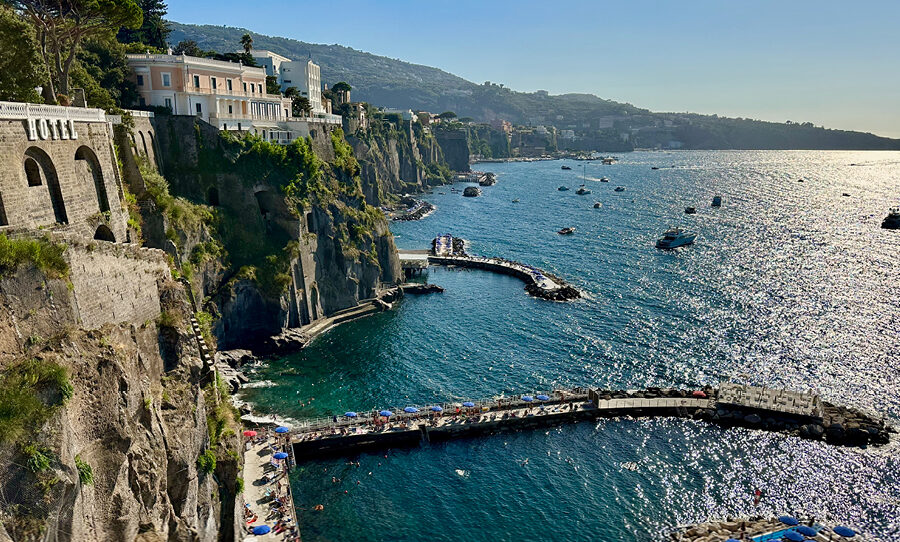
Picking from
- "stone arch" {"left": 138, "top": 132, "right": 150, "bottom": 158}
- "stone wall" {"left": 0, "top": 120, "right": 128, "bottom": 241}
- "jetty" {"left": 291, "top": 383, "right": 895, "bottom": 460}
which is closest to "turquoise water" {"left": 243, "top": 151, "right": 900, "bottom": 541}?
"jetty" {"left": 291, "top": 383, "right": 895, "bottom": 460}

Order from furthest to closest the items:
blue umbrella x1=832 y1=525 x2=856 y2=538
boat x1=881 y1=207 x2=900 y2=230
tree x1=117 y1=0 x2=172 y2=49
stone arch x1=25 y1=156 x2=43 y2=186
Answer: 1. boat x1=881 y1=207 x2=900 y2=230
2. tree x1=117 y1=0 x2=172 y2=49
3. blue umbrella x1=832 y1=525 x2=856 y2=538
4. stone arch x1=25 y1=156 x2=43 y2=186

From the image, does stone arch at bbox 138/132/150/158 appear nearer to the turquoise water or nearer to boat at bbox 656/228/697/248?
the turquoise water

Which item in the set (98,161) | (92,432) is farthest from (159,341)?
(98,161)

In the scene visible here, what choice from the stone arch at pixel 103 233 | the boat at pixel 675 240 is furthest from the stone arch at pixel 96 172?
the boat at pixel 675 240

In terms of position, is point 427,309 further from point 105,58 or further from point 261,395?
point 105,58

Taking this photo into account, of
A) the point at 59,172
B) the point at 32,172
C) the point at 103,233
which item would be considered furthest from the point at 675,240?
the point at 32,172

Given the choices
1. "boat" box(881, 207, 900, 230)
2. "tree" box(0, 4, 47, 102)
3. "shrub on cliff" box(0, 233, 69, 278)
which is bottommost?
"boat" box(881, 207, 900, 230)

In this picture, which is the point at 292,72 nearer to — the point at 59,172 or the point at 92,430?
the point at 59,172
